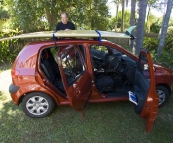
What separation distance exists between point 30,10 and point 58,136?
5.85 metres

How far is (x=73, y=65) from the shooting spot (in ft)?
10.3

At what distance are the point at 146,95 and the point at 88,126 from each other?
1.24m

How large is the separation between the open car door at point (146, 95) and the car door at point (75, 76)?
0.93 metres

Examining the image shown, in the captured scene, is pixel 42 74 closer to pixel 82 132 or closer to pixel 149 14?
pixel 82 132

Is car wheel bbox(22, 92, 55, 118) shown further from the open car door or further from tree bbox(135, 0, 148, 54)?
tree bbox(135, 0, 148, 54)

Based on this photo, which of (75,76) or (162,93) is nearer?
(75,76)

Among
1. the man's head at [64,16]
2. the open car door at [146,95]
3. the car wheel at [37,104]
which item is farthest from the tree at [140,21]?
the car wheel at [37,104]

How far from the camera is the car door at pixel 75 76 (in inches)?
99.8

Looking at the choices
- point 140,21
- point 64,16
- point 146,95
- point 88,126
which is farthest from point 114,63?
point 140,21

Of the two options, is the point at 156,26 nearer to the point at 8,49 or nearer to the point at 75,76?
the point at 8,49

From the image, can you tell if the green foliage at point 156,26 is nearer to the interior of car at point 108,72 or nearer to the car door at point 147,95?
the interior of car at point 108,72

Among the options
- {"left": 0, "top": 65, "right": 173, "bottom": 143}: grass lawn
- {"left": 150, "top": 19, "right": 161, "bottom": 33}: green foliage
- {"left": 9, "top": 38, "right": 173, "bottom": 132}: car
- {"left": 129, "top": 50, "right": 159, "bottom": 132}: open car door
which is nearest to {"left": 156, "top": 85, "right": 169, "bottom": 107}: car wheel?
{"left": 9, "top": 38, "right": 173, "bottom": 132}: car

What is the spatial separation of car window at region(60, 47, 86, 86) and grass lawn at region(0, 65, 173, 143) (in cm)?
90

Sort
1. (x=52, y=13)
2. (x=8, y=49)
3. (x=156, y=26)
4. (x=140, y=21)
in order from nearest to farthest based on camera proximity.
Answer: (x=140, y=21)
(x=8, y=49)
(x=52, y=13)
(x=156, y=26)
